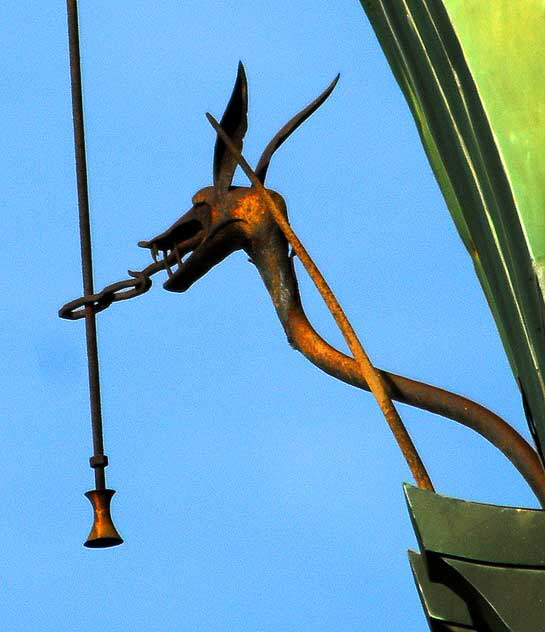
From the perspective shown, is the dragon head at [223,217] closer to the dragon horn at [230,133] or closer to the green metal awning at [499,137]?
the dragon horn at [230,133]

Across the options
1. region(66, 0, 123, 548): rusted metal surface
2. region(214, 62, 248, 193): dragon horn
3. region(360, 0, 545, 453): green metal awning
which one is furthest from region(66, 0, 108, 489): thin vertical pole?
region(360, 0, 545, 453): green metal awning

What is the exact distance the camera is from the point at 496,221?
22.3 feet

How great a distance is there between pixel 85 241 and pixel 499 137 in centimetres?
244

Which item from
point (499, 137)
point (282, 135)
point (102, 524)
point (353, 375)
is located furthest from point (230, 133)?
point (499, 137)

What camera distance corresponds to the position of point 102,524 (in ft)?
26.7

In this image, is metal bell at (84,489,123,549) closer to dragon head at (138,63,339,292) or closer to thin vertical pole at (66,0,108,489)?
thin vertical pole at (66,0,108,489)

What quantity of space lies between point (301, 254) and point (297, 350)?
415 mm

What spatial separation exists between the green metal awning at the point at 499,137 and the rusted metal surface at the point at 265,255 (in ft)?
2.52

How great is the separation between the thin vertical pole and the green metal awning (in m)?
1.91

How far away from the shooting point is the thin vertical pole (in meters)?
8.24

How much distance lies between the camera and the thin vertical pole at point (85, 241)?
8242 millimetres

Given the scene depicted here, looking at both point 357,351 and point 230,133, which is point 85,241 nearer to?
point 230,133

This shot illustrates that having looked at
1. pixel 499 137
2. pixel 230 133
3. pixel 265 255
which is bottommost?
pixel 499 137

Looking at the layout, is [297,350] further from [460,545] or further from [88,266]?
[460,545]
